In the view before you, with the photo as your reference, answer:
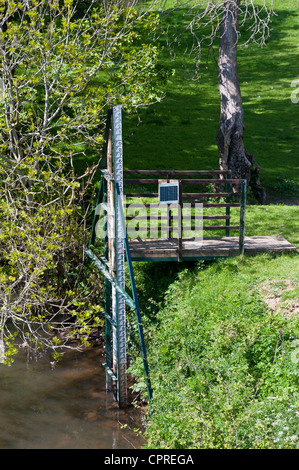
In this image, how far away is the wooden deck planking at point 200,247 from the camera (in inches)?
452

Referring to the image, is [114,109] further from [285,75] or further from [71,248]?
[285,75]

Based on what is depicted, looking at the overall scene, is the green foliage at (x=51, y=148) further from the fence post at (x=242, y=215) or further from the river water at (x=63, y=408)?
the fence post at (x=242, y=215)

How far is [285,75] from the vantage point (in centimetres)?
2944

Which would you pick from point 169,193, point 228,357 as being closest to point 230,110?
point 169,193

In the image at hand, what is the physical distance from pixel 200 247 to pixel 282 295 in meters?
Answer: 2.13

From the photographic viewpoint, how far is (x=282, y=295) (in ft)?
34.1

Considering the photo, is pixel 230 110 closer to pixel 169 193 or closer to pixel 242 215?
pixel 242 215

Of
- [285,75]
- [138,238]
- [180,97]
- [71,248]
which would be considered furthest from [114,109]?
[285,75]

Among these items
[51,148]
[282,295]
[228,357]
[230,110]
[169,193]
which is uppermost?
[51,148]

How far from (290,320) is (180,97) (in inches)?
723

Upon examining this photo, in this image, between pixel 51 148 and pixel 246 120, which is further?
pixel 246 120

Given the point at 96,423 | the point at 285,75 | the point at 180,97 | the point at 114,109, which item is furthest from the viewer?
the point at 285,75

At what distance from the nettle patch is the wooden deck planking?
126cm

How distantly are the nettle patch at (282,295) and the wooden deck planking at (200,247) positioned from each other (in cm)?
126
